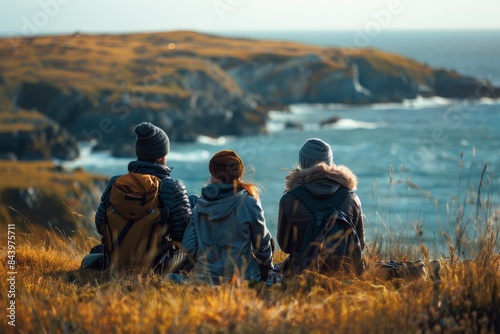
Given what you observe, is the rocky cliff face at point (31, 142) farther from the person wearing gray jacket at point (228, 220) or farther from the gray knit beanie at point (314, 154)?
the gray knit beanie at point (314, 154)

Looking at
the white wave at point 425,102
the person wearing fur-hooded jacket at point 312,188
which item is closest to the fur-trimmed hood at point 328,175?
the person wearing fur-hooded jacket at point 312,188

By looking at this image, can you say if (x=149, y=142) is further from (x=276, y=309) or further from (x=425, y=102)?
(x=425, y=102)

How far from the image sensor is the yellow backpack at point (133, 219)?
6039 mm

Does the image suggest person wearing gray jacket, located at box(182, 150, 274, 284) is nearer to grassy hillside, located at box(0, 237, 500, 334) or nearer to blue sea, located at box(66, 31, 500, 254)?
grassy hillside, located at box(0, 237, 500, 334)

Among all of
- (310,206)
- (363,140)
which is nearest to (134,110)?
(363,140)

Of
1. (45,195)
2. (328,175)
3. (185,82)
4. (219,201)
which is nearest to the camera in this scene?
→ (328,175)

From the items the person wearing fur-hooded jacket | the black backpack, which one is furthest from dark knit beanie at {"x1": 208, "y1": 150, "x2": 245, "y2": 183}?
the black backpack

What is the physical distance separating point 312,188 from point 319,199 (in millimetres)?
109

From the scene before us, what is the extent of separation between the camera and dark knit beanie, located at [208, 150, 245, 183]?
5875 mm

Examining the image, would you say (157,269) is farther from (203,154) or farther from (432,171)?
(203,154)

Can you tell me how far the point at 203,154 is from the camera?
7944 centimetres

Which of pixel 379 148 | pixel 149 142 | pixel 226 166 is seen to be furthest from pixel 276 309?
pixel 379 148

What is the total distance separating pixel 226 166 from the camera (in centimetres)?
588

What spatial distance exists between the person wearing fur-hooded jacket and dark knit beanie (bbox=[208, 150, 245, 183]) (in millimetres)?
427
